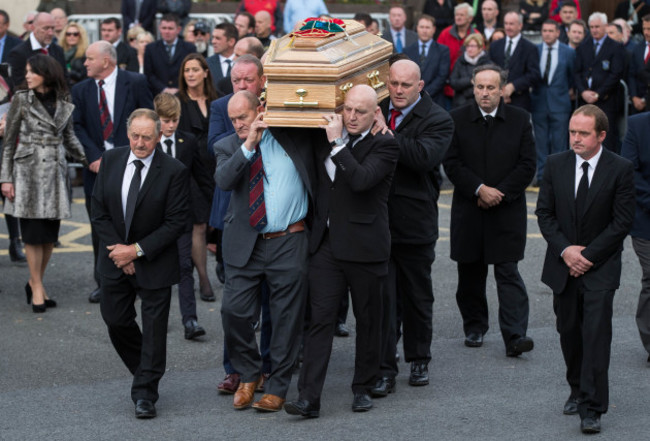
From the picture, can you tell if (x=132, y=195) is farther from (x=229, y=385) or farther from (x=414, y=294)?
(x=414, y=294)

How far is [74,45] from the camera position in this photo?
16.7 m

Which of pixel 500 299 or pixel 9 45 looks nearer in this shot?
pixel 500 299

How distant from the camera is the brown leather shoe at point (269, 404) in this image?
782cm

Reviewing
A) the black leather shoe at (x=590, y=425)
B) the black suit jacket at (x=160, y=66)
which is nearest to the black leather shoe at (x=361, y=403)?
the black leather shoe at (x=590, y=425)

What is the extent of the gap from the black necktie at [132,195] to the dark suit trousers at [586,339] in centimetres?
282

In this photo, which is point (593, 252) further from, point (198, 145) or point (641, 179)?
point (198, 145)

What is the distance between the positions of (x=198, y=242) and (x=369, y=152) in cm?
341

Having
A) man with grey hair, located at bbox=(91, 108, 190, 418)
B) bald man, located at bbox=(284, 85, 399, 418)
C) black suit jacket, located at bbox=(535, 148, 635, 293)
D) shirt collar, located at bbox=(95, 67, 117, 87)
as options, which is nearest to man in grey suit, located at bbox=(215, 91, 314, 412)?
bald man, located at bbox=(284, 85, 399, 418)

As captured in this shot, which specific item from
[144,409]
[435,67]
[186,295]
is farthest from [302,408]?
[435,67]

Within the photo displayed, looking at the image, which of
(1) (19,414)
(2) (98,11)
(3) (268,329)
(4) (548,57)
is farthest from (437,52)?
(1) (19,414)

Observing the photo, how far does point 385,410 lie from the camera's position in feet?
26.1

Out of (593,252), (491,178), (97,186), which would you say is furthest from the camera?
(491,178)

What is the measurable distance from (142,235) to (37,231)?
123 inches

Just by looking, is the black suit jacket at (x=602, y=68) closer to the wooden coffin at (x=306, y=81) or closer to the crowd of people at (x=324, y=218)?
the crowd of people at (x=324, y=218)
